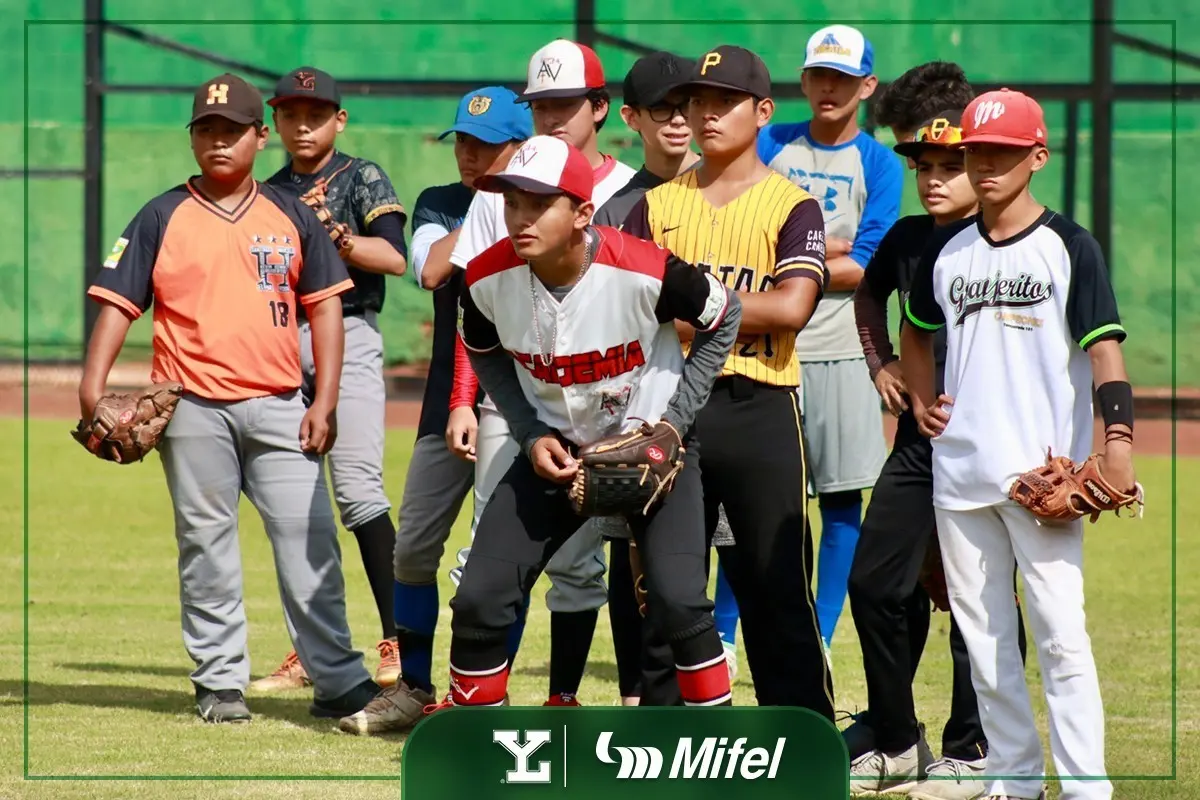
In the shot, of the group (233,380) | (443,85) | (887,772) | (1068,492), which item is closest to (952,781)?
(887,772)

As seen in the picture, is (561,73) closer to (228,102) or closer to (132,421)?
(228,102)

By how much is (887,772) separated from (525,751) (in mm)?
2001

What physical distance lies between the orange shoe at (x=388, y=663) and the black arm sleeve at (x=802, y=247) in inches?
83.0

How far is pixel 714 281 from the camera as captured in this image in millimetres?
4473

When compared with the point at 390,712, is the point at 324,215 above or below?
above

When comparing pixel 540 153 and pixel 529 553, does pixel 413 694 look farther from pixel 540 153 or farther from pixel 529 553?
pixel 540 153

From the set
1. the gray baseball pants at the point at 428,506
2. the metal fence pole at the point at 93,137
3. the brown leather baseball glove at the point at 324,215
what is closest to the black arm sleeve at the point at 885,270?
the gray baseball pants at the point at 428,506

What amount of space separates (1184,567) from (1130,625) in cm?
163

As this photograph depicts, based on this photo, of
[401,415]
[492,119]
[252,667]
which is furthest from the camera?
[401,415]

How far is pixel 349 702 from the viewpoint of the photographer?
5684 mm

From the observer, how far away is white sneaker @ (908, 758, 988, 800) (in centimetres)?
473

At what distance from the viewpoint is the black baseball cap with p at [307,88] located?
622cm

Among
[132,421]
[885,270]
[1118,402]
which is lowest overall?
[132,421]

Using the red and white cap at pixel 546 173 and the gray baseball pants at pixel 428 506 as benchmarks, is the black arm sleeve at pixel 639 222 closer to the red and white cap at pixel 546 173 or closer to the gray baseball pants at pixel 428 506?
the red and white cap at pixel 546 173
